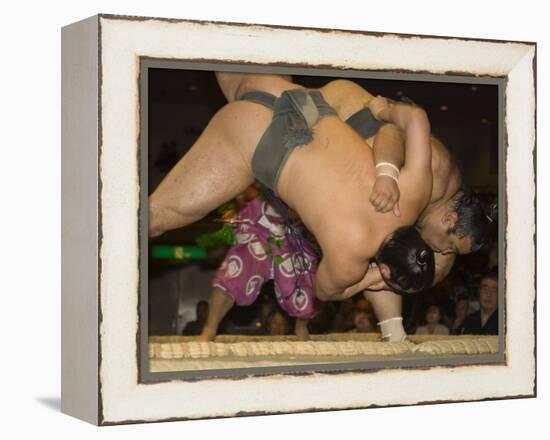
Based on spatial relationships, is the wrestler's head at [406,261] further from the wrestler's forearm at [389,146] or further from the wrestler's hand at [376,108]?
the wrestler's hand at [376,108]

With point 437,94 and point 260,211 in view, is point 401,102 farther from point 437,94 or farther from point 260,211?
point 260,211

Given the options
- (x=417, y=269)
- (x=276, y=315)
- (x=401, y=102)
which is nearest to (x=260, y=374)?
(x=276, y=315)

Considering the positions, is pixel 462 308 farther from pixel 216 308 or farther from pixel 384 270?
pixel 216 308

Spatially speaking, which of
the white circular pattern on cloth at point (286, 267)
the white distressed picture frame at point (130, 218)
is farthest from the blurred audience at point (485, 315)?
the white circular pattern on cloth at point (286, 267)

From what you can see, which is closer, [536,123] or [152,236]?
[152,236]

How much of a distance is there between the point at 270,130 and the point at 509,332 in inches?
60.9

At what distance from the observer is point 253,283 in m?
7.19

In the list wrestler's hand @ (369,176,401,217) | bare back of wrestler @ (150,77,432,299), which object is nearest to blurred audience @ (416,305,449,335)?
bare back of wrestler @ (150,77,432,299)

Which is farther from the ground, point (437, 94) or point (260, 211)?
point (437, 94)

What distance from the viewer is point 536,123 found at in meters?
7.56

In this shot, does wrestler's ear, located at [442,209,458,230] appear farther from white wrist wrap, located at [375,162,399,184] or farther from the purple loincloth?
the purple loincloth

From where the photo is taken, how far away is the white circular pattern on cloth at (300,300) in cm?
721

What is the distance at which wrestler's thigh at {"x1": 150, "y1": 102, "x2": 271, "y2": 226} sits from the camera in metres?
6.88

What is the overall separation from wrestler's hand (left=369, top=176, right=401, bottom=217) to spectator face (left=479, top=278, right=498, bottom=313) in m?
0.78
